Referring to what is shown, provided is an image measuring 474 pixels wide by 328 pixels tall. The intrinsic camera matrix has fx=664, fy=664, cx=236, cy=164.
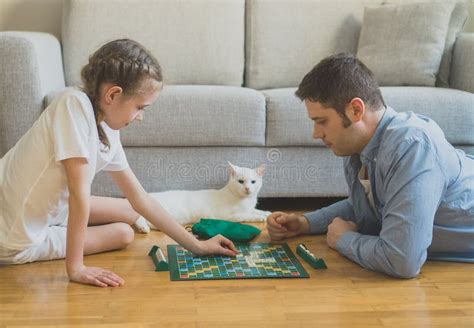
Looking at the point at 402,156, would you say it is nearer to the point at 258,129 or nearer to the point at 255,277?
the point at 255,277

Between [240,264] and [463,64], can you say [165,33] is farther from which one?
[240,264]

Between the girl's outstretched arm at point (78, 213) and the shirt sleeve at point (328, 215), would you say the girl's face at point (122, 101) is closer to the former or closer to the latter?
the girl's outstretched arm at point (78, 213)

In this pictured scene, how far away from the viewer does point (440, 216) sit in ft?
6.86

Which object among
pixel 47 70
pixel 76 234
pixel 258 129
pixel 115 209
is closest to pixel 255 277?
pixel 76 234

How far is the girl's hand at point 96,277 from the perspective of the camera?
6.35 feet

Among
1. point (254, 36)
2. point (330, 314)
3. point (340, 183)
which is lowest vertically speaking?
point (340, 183)

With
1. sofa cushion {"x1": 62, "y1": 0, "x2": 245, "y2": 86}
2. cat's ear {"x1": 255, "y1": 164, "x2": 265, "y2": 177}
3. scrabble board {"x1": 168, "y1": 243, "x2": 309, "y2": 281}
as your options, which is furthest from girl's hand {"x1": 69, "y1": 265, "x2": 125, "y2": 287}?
sofa cushion {"x1": 62, "y1": 0, "x2": 245, "y2": 86}

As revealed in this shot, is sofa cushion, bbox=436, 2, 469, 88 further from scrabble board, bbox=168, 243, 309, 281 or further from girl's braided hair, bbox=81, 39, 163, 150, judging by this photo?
girl's braided hair, bbox=81, 39, 163, 150

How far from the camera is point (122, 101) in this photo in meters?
1.94

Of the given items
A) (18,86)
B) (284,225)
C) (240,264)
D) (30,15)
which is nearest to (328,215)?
(284,225)

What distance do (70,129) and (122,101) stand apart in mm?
170

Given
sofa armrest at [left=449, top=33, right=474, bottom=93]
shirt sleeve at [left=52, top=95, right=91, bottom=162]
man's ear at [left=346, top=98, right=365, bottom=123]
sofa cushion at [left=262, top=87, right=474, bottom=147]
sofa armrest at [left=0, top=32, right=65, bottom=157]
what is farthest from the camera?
sofa armrest at [left=449, top=33, right=474, bottom=93]

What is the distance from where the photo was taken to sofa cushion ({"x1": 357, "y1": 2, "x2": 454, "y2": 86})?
10.7 ft

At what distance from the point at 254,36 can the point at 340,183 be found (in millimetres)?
1032
